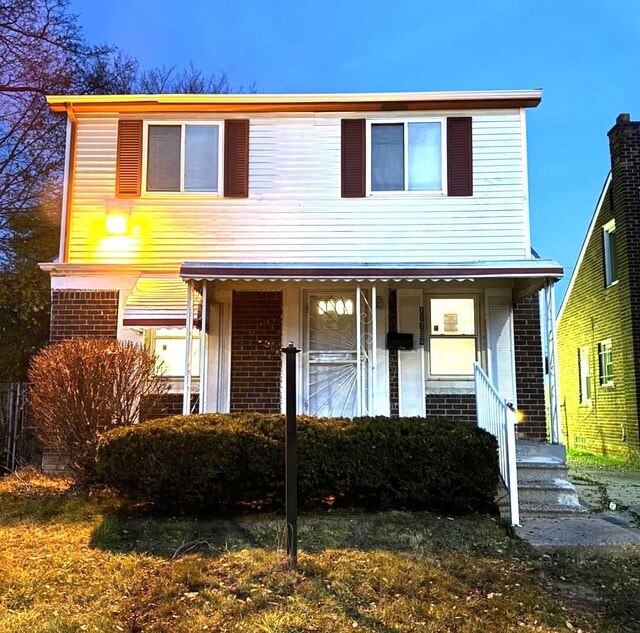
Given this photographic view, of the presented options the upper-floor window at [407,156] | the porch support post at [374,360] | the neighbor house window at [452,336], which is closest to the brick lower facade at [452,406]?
the neighbor house window at [452,336]

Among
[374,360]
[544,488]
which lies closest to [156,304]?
[374,360]

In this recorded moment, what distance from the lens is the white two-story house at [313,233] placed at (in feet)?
31.6

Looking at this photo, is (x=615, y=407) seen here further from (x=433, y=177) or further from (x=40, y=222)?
(x=40, y=222)

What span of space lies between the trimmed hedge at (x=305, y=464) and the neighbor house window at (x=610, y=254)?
9.23 metres

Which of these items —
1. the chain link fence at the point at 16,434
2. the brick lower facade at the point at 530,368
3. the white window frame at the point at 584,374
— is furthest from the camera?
the white window frame at the point at 584,374

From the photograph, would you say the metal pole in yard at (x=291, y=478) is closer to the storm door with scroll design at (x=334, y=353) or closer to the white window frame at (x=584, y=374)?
the storm door with scroll design at (x=334, y=353)

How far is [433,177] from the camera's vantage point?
10.0m

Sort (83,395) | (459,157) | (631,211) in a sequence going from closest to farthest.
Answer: (83,395) < (459,157) < (631,211)

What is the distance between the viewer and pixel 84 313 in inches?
384

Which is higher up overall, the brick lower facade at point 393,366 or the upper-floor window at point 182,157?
the upper-floor window at point 182,157

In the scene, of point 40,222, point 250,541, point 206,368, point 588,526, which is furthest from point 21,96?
point 588,526

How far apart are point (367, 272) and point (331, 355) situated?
1.90m

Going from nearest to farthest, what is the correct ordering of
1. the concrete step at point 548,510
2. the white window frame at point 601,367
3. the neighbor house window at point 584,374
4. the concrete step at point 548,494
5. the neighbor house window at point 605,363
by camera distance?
1. the concrete step at point 548,510
2. the concrete step at point 548,494
3. the white window frame at point 601,367
4. the neighbor house window at point 605,363
5. the neighbor house window at point 584,374

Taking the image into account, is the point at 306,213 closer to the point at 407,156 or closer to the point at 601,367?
the point at 407,156
